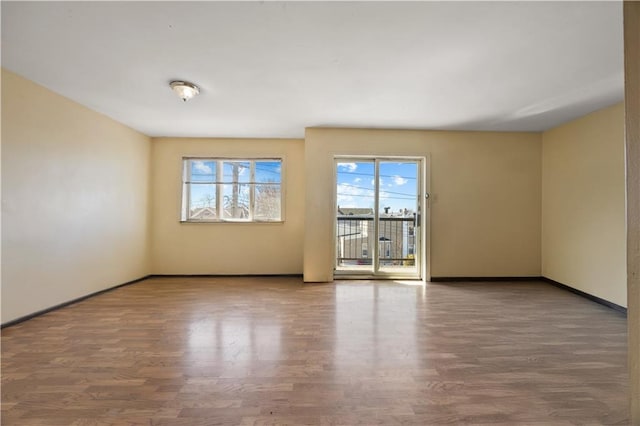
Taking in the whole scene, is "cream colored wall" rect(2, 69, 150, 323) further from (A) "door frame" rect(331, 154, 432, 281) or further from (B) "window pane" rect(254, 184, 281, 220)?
(A) "door frame" rect(331, 154, 432, 281)

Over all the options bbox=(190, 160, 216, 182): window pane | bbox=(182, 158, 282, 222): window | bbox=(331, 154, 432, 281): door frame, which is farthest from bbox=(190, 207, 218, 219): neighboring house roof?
bbox=(331, 154, 432, 281): door frame

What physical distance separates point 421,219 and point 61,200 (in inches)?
187

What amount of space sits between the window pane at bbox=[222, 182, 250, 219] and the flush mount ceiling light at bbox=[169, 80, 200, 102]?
212 cm

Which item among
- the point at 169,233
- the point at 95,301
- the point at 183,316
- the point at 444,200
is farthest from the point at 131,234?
the point at 444,200

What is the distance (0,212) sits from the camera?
7.73 feet

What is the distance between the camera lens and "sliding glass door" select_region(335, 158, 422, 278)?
437 centimetres

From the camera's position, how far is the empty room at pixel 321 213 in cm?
160

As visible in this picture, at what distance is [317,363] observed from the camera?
6.20 ft

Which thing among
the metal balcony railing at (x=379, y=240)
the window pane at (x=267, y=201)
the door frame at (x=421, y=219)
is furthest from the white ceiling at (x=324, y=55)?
the metal balcony railing at (x=379, y=240)

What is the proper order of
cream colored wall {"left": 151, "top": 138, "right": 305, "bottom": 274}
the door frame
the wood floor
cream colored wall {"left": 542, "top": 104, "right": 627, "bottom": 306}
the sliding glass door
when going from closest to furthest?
1. the wood floor
2. cream colored wall {"left": 542, "top": 104, "right": 627, "bottom": 306}
3. the door frame
4. the sliding glass door
5. cream colored wall {"left": 151, "top": 138, "right": 305, "bottom": 274}

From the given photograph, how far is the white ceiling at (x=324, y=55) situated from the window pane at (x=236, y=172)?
1.33m

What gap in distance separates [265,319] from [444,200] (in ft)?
10.7

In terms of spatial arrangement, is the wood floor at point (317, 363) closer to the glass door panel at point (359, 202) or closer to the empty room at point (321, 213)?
the empty room at point (321, 213)

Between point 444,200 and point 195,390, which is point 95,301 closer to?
point 195,390
